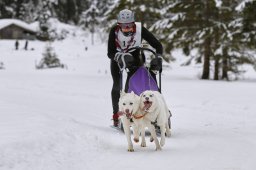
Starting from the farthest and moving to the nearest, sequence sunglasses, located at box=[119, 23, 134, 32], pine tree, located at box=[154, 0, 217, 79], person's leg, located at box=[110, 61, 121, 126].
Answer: pine tree, located at box=[154, 0, 217, 79] → person's leg, located at box=[110, 61, 121, 126] → sunglasses, located at box=[119, 23, 134, 32]

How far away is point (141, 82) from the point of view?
262 inches

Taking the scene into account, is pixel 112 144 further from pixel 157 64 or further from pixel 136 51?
pixel 136 51

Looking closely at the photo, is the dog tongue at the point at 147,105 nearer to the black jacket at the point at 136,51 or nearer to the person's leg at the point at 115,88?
the black jacket at the point at 136,51

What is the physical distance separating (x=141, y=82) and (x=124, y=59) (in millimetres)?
404

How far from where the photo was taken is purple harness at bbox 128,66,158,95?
21.7ft

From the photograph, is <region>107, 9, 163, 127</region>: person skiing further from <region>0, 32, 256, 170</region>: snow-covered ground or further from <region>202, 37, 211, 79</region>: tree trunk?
<region>202, 37, 211, 79</region>: tree trunk

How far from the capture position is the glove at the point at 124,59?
6617 mm

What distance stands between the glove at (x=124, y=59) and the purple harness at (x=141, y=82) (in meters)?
0.19

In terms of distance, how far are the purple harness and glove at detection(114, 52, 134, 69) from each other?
19cm

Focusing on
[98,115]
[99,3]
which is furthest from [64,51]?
[98,115]

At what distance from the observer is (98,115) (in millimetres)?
9766

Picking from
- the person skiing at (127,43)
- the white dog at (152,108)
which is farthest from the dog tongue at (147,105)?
the person skiing at (127,43)

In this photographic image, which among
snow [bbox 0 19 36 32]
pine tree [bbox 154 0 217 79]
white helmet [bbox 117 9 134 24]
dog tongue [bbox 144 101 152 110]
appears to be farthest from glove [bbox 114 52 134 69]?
snow [bbox 0 19 36 32]

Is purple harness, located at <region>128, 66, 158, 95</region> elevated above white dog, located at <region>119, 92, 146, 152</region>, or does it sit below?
above
